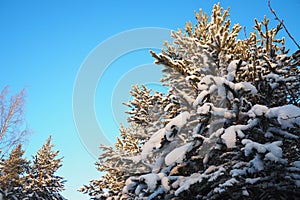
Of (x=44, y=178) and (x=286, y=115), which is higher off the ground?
(x=44, y=178)

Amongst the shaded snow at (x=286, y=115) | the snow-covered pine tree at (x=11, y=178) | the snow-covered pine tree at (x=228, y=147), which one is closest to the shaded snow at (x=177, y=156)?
the snow-covered pine tree at (x=228, y=147)

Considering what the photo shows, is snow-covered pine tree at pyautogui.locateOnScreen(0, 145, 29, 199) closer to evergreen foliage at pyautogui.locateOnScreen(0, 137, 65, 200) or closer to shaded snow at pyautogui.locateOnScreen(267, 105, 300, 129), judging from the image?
evergreen foliage at pyautogui.locateOnScreen(0, 137, 65, 200)

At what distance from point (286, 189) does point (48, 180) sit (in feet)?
58.3

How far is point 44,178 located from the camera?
1812cm

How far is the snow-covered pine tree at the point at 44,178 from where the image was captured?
1705 cm

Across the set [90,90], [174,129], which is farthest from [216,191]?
[90,90]

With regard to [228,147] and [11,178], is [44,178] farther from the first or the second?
[228,147]

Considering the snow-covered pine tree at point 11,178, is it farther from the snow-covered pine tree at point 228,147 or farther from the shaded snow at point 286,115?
the shaded snow at point 286,115

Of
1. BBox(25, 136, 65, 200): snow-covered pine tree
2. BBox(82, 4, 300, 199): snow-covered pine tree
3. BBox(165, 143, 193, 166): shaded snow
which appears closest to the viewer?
BBox(82, 4, 300, 199): snow-covered pine tree

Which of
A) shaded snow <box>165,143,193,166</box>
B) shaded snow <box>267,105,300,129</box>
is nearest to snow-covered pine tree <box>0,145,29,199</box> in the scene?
shaded snow <box>165,143,193,166</box>

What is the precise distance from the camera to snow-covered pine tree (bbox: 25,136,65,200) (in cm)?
1705

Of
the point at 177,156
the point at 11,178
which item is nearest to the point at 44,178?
the point at 11,178

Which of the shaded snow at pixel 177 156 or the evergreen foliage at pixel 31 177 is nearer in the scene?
the shaded snow at pixel 177 156

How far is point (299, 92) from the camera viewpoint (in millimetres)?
5586
